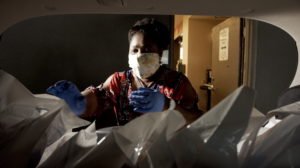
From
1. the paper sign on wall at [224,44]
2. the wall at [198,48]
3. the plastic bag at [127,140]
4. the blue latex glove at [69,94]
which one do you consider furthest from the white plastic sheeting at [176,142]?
the wall at [198,48]

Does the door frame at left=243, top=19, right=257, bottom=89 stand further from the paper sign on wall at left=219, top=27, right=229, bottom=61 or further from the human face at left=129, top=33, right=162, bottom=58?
the human face at left=129, top=33, right=162, bottom=58

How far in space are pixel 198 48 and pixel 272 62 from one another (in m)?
1.85

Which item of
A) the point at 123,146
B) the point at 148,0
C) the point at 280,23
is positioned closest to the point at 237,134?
the point at 123,146

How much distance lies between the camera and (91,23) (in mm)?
1213

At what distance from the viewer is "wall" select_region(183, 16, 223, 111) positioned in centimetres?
302

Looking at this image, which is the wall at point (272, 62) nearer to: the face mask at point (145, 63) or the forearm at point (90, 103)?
the face mask at point (145, 63)

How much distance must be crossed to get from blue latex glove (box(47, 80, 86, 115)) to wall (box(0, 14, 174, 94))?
0.75m

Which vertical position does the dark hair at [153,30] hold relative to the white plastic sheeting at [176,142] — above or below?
above

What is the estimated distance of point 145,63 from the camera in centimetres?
68

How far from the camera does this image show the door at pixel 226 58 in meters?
1.73

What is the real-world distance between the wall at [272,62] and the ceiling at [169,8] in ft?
3.78

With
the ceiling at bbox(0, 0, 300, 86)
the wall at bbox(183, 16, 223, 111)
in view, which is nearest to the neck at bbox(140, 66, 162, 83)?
the ceiling at bbox(0, 0, 300, 86)

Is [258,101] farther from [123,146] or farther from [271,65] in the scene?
[123,146]

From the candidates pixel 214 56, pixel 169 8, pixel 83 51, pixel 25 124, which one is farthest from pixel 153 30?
pixel 214 56
